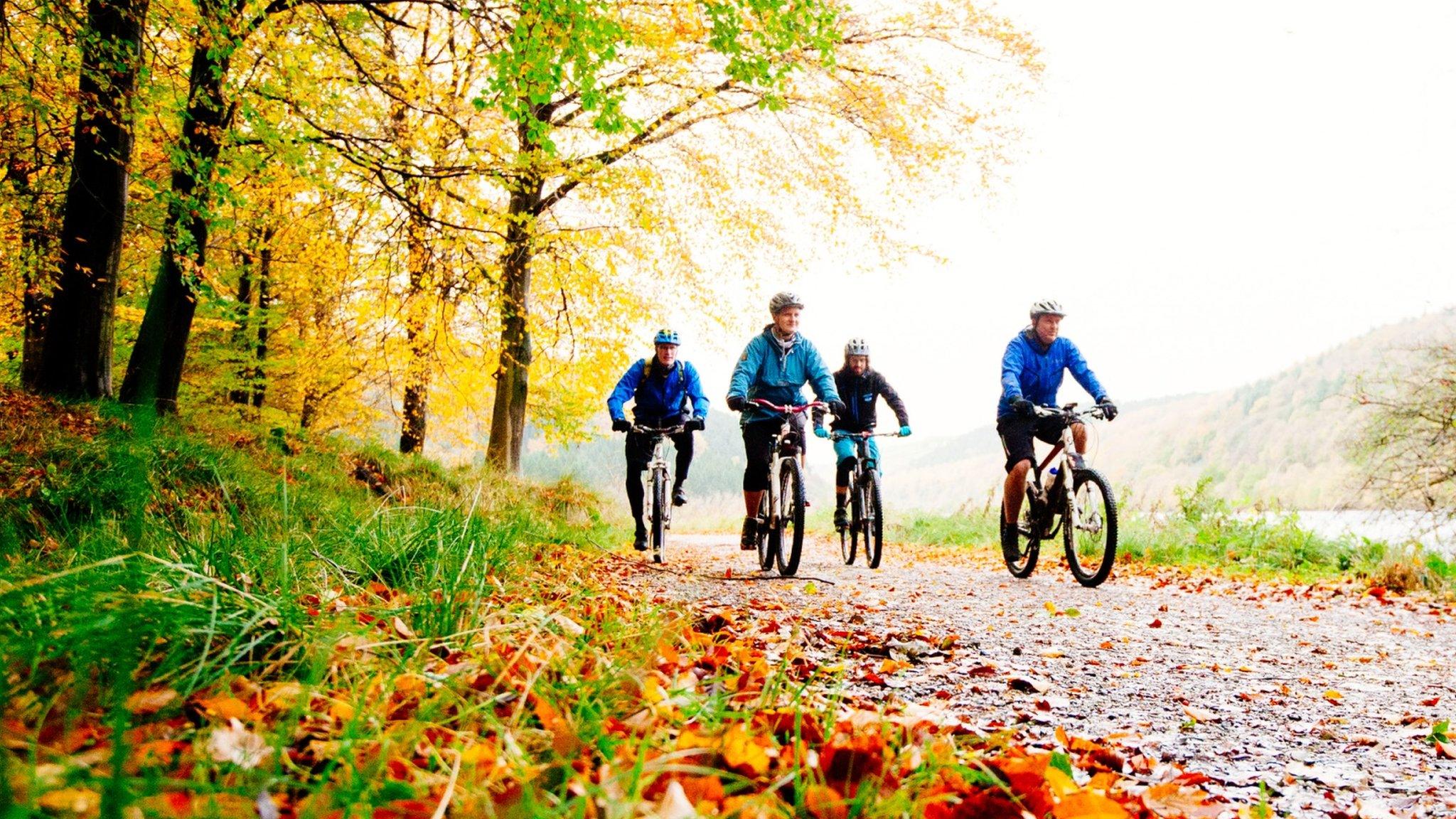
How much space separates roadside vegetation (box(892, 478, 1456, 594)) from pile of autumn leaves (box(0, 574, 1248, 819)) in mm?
6584

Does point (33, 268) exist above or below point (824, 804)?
above

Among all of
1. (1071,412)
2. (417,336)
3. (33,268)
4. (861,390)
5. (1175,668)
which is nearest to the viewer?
(1175,668)

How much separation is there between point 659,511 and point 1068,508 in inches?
137

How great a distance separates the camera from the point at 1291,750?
2.21m

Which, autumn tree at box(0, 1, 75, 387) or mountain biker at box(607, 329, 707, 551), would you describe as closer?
autumn tree at box(0, 1, 75, 387)

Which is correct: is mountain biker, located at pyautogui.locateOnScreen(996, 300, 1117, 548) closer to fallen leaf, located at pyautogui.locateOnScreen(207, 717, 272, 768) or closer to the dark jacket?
the dark jacket

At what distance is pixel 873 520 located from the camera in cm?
743

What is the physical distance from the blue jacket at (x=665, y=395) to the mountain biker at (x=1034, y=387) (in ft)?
9.28

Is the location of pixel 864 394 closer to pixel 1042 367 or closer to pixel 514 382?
pixel 1042 367

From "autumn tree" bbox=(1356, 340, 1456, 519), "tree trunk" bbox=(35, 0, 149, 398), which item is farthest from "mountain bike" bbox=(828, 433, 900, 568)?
"autumn tree" bbox=(1356, 340, 1456, 519)

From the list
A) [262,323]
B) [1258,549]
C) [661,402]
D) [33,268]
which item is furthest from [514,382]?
[1258,549]

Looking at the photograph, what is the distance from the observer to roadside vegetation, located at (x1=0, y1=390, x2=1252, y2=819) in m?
1.03

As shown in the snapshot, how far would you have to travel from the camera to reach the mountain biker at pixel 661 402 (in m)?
7.84

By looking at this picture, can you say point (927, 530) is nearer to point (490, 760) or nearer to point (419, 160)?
point (419, 160)
